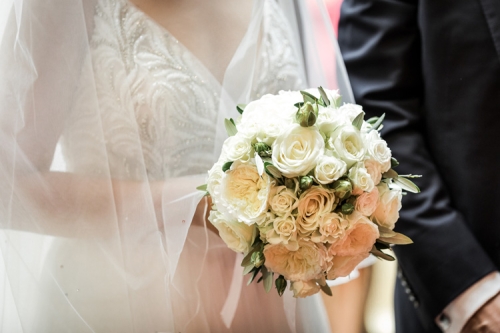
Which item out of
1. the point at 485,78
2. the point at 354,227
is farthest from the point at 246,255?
the point at 485,78

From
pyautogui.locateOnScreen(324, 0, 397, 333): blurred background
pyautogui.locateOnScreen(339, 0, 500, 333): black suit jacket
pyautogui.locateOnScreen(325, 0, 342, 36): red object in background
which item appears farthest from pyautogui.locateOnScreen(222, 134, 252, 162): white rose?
pyautogui.locateOnScreen(324, 0, 397, 333): blurred background

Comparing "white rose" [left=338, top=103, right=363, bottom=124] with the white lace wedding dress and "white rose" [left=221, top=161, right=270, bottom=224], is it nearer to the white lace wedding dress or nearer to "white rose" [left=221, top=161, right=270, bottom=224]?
"white rose" [left=221, top=161, right=270, bottom=224]

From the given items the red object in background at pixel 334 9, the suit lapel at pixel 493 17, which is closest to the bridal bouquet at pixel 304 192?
the suit lapel at pixel 493 17

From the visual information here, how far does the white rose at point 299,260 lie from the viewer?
2.47 ft

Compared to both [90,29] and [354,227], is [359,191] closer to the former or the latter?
[354,227]

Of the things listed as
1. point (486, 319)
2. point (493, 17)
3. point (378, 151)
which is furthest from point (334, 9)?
point (486, 319)

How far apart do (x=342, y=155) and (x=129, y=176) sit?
41 cm

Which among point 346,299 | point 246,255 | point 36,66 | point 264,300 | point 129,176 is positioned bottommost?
point 346,299

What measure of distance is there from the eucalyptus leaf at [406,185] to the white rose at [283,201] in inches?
8.0

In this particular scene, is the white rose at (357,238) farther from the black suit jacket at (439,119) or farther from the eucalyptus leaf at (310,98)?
the black suit jacket at (439,119)

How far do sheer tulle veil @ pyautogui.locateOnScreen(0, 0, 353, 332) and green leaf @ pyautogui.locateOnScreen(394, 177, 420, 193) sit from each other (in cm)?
35

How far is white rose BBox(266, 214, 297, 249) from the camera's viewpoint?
0.73 m

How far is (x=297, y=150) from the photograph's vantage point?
2.39 ft

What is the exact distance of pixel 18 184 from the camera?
0.87 m
